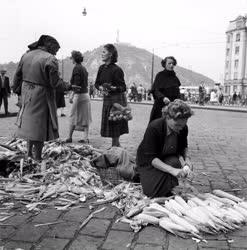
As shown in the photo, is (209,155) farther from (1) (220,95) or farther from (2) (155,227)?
(1) (220,95)

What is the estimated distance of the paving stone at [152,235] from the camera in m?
3.33

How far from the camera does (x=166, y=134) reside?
4375 mm

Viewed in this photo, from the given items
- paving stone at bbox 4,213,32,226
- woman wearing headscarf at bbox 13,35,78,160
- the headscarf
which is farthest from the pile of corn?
the headscarf

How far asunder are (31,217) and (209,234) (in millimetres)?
1706

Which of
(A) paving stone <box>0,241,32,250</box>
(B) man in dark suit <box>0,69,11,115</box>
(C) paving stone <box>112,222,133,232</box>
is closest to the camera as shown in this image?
(A) paving stone <box>0,241,32,250</box>

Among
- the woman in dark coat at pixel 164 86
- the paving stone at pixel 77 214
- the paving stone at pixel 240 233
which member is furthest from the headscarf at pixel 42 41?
the paving stone at pixel 240 233

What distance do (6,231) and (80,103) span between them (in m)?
5.35

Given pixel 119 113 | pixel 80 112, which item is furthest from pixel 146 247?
pixel 80 112

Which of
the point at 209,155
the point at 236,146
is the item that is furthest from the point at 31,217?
the point at 236,146

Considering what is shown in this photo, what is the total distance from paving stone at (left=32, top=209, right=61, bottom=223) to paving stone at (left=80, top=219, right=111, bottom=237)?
0.38 m

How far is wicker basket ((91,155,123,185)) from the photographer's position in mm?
5151

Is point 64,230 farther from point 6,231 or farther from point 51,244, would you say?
point 6,231

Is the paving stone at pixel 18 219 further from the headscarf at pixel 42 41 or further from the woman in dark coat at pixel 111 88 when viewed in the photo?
the woman in dark coat at pixel 111 88

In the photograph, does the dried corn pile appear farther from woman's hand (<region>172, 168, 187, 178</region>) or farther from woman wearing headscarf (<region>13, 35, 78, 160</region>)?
woman's hand (<region>172, 168, 187, 178</region>)
